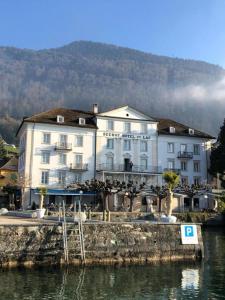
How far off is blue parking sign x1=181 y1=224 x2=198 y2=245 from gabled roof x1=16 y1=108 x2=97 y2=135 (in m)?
38.6

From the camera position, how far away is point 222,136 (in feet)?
217

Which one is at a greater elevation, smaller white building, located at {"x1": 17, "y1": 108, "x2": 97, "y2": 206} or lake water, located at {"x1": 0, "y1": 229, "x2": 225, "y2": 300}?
smaller white building, located at {"x1": 17, "y1": 108, "x2": 97, "y2": 206}

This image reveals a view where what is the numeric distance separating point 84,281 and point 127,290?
235 cm

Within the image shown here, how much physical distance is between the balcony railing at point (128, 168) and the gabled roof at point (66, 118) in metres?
6.54

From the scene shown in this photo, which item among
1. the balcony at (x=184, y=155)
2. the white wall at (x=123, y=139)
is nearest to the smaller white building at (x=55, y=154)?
the white wall at (x=123, y=139)

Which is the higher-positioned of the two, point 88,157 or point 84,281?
point 88,157

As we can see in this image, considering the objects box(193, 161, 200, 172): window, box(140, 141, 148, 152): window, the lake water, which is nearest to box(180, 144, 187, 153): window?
box(193, 161, 200, 172): window

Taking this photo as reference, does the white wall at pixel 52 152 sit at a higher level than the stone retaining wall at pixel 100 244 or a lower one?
higher

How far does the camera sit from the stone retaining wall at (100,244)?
2175cm

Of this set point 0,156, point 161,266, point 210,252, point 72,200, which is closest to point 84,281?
point 161,266

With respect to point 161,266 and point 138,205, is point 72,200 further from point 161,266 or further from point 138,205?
point 161,266

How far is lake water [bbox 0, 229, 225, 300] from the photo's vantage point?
666 inches

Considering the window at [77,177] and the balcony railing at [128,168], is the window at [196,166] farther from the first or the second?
the window at [77,177]

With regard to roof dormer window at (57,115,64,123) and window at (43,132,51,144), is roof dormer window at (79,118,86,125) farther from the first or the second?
window at (43,132,51,144)
